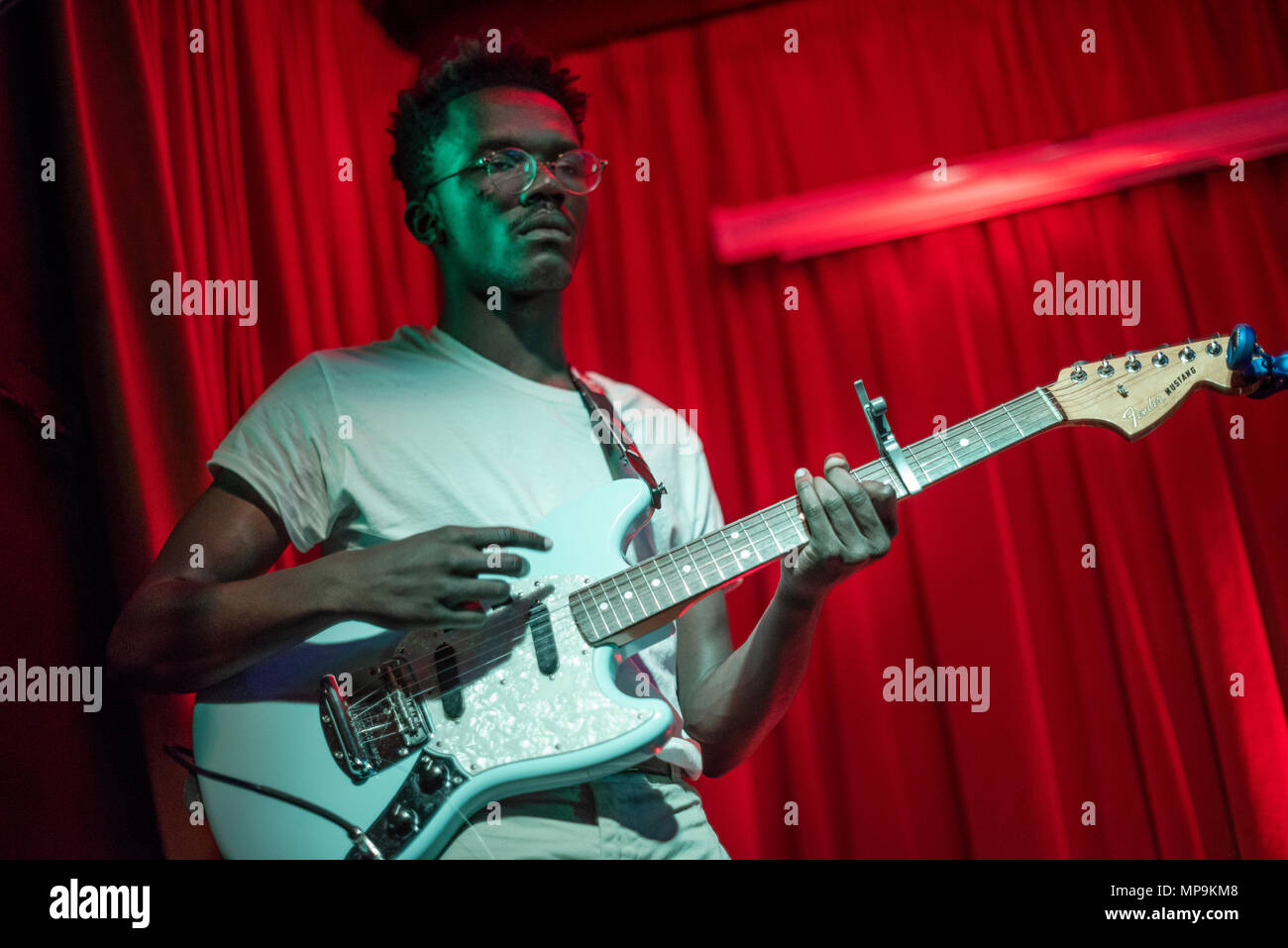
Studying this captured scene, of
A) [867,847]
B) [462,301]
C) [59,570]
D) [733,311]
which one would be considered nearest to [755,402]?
[733,311]

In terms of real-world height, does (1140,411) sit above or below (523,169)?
below

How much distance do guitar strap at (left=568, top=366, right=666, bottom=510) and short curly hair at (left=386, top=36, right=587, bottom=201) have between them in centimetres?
56

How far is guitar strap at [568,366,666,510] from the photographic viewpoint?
1665mm

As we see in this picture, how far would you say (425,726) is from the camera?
133 centimetres

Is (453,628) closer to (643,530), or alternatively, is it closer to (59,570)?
(643,530)

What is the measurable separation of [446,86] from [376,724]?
1331 millimetres

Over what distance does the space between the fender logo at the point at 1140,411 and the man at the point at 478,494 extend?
44 cm

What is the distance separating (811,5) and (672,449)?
1.66 meters

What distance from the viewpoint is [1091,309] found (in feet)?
7.98

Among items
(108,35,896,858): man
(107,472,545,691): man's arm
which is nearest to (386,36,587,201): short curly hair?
(108,35,896,858): man

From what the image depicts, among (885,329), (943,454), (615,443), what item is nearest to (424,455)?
(615,443)

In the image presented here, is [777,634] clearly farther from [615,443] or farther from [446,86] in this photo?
[446,86]

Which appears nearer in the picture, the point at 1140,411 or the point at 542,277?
the point at 1140,411

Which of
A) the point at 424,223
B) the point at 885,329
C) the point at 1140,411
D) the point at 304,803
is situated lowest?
the point at 304,803
